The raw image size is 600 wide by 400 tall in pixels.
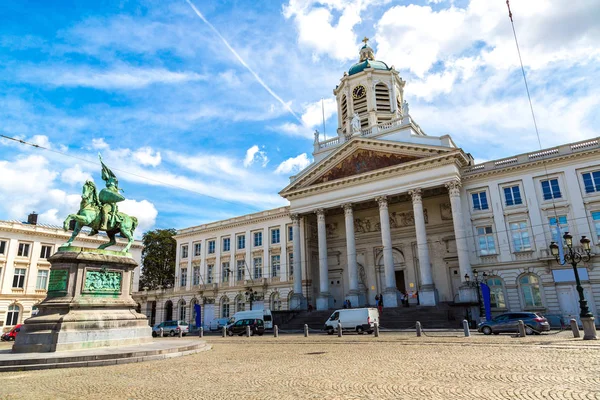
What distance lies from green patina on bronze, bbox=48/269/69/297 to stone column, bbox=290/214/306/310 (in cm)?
2569

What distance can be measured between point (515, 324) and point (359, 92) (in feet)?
113

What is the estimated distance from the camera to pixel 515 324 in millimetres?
21906

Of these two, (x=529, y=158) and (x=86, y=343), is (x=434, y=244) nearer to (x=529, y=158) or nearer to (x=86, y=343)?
(x=529, y=158)

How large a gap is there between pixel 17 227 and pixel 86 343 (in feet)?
135

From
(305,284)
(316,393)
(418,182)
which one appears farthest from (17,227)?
(316,393)

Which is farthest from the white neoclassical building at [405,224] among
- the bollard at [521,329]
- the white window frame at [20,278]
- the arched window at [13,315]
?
the white window frame at [20,278]

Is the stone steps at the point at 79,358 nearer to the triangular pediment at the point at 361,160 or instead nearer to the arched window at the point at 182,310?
the triangular pediment at the point at 361,160

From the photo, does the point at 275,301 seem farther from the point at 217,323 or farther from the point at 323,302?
the point at 323,302

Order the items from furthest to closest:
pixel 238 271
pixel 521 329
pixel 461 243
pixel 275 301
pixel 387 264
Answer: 1. pixel 238 271
2. pixel 275 301
3. pixel 387 264
4. pixel 461 243
5. pixel 521 329

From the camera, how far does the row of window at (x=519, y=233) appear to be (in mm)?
30603

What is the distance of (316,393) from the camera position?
742cm

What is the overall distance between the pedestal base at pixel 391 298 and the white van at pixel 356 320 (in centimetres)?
550

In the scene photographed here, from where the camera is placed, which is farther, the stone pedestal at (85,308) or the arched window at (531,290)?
the arched window at (531,290)

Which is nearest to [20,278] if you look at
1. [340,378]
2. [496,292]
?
[340,378]
